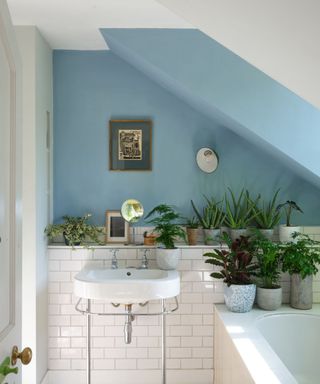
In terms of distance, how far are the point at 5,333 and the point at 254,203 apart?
9.22ft

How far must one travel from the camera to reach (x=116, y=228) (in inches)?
152

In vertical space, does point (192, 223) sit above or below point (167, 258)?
above

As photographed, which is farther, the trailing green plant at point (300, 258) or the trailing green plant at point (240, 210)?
the trailing green plant at point (240, 210)

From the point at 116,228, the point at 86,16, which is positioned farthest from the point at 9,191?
the point at 116,228

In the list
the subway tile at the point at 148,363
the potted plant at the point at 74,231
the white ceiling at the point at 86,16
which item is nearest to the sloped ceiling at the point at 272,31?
the white ceiling at the point at 86,16

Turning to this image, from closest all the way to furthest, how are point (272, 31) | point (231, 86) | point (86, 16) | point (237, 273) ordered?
point (272, 31) < point (86, 16) < point (231, 86) < point (237, 273)

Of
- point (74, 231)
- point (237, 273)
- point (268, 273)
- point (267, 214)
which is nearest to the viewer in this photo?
point (237, 273)

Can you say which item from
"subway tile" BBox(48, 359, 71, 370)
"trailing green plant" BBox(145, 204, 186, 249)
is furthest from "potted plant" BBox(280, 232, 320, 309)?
"subway tile" BBox(48, 359, 71, 370)

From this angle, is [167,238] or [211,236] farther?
[211,236]

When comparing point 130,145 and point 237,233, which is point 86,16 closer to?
point 130,145

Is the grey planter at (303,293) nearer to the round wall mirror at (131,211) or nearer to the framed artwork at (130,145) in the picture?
the round wall mirror at (131,211)

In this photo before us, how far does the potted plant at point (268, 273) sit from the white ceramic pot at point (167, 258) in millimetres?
632

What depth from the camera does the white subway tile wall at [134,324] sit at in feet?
12.2

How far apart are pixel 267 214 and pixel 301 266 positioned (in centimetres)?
59
